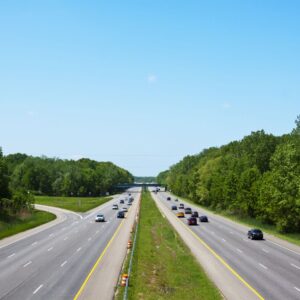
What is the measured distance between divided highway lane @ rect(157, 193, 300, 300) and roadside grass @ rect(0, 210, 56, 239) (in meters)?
25.9

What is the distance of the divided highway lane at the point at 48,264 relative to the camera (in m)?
25.6

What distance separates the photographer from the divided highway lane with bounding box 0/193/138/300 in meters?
25.6

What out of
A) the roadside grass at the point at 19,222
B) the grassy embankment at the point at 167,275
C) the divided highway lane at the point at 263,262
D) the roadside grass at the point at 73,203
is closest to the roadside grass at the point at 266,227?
the divided highway lane at the point at 263,262

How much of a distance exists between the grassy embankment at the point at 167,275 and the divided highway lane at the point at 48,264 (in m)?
3.59

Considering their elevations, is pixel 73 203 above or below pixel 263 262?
above

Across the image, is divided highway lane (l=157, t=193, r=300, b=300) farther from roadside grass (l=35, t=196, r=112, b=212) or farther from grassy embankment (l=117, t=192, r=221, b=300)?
roadside grass (l=35, t=196, r=112, b=212)

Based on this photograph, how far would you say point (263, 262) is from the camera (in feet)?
119

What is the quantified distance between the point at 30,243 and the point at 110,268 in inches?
817

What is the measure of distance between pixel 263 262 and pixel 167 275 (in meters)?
10.1

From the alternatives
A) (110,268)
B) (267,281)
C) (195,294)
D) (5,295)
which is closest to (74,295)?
(5,295)

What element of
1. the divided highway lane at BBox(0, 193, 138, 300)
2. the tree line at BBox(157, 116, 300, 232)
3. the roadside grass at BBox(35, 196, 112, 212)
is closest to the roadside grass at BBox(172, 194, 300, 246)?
A: the tree line at BBox(157, 116, 300, 232)

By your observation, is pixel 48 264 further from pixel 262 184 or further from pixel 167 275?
pixel 262 184

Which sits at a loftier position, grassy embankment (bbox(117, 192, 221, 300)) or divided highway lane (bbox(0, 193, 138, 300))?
grassy embankment (bbox(117, 192, 221, 300))

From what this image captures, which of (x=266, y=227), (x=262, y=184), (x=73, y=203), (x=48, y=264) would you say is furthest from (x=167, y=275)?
(x=73, y=203)
